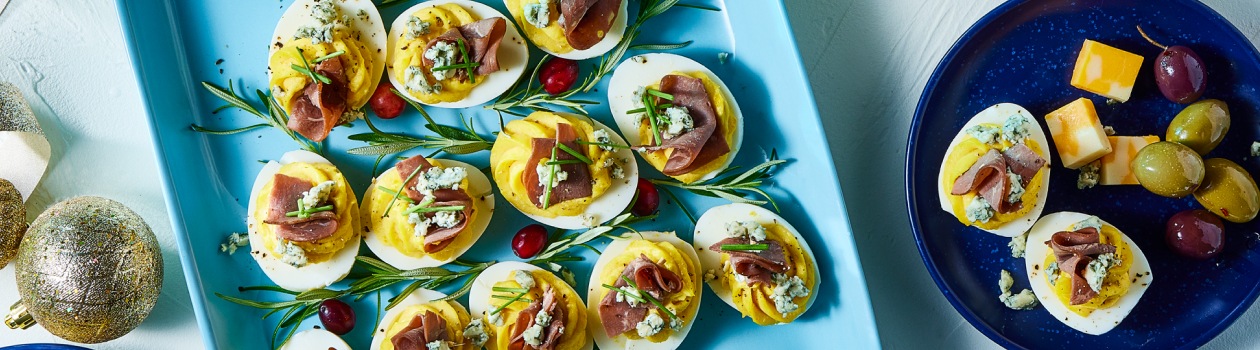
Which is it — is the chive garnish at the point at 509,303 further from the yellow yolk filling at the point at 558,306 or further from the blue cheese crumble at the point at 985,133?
the blue cheese crumble at the point at 985,133

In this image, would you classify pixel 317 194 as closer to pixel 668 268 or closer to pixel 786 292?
pixel 668 268

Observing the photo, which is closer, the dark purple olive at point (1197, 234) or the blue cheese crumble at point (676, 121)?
the blue cheese crumble at point (676, 121)

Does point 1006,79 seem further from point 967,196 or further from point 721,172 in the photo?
point 721,172

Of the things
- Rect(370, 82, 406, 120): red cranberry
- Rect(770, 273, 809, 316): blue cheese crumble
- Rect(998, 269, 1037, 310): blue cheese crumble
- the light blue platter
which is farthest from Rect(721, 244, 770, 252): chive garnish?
Rect(370, 82, 406, 120): red cranberry

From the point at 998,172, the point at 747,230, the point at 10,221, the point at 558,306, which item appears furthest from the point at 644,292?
the point at 10,221

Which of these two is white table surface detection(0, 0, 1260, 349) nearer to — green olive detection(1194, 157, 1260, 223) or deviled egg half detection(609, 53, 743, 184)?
deviled egg half detection(609, 53, 743, 184)

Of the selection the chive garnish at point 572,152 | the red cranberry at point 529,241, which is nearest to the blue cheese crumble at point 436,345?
A: the red cranberry at point 529,241

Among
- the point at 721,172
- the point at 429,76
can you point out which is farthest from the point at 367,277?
the point at 721,172
